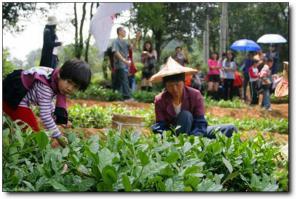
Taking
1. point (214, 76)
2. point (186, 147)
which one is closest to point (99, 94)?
point (214, 76)

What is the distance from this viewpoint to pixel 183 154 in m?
2.19

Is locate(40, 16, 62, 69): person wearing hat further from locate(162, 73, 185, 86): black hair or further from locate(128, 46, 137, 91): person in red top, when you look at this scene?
locate(128, 46, 137, 91): person in red top

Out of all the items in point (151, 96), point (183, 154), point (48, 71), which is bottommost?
point (151, 96)

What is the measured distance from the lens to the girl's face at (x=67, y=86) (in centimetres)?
257

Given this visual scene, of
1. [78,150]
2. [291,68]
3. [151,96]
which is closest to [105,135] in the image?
[78,150]

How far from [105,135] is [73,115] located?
277cm

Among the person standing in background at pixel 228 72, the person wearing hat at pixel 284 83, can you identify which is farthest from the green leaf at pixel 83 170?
the person standing in background at pixel 228 72

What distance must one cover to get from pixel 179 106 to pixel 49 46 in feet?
3.71

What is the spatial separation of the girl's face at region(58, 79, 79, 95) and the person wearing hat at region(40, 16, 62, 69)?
0.98 meters

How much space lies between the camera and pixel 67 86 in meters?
2.59

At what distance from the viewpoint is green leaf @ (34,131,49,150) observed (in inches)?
82.8

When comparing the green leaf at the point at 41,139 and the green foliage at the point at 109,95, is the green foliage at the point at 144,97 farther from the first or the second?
the green leaf at the point at 41,139

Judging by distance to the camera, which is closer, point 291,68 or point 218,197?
point 218,197

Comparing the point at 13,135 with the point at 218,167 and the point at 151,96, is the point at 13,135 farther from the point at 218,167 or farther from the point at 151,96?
the point at 151,96
